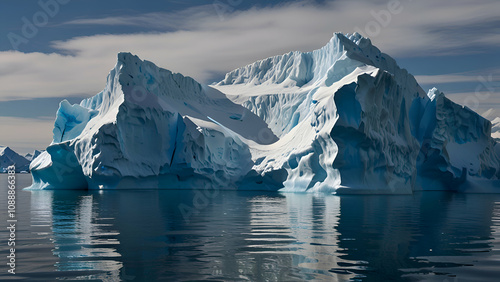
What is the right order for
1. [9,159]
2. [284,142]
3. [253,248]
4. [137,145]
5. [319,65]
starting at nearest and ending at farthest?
1. [253,248]
2. [137,145]
3. [284,142]
4. [319,65]
5. [9,159]

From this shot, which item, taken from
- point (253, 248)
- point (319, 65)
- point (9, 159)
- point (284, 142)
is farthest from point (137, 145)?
point (9, 159)

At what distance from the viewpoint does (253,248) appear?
8.50 meters

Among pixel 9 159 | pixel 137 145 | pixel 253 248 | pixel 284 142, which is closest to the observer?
pixel 253 248

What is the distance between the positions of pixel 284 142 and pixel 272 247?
27020mm

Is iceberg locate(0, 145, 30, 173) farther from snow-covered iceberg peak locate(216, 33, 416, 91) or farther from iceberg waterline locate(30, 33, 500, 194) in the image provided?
iceberg waterline locate(30, 33, 500, 194)

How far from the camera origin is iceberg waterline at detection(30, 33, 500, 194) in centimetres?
2650

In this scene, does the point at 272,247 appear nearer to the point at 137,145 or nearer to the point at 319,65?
the point at 137,145

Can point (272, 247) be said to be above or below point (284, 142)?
below

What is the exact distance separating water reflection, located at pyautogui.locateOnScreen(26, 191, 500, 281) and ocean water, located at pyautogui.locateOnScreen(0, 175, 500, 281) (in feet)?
0.05

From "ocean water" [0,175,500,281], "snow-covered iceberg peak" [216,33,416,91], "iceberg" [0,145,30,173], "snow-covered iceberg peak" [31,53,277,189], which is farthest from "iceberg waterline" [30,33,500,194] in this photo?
"iceberg" [0,145,30,173]

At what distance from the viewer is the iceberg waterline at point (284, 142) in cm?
2650

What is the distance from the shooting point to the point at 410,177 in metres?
28.5

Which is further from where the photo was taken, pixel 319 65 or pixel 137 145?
pixel 319 65

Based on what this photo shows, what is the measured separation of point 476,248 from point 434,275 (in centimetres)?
282
